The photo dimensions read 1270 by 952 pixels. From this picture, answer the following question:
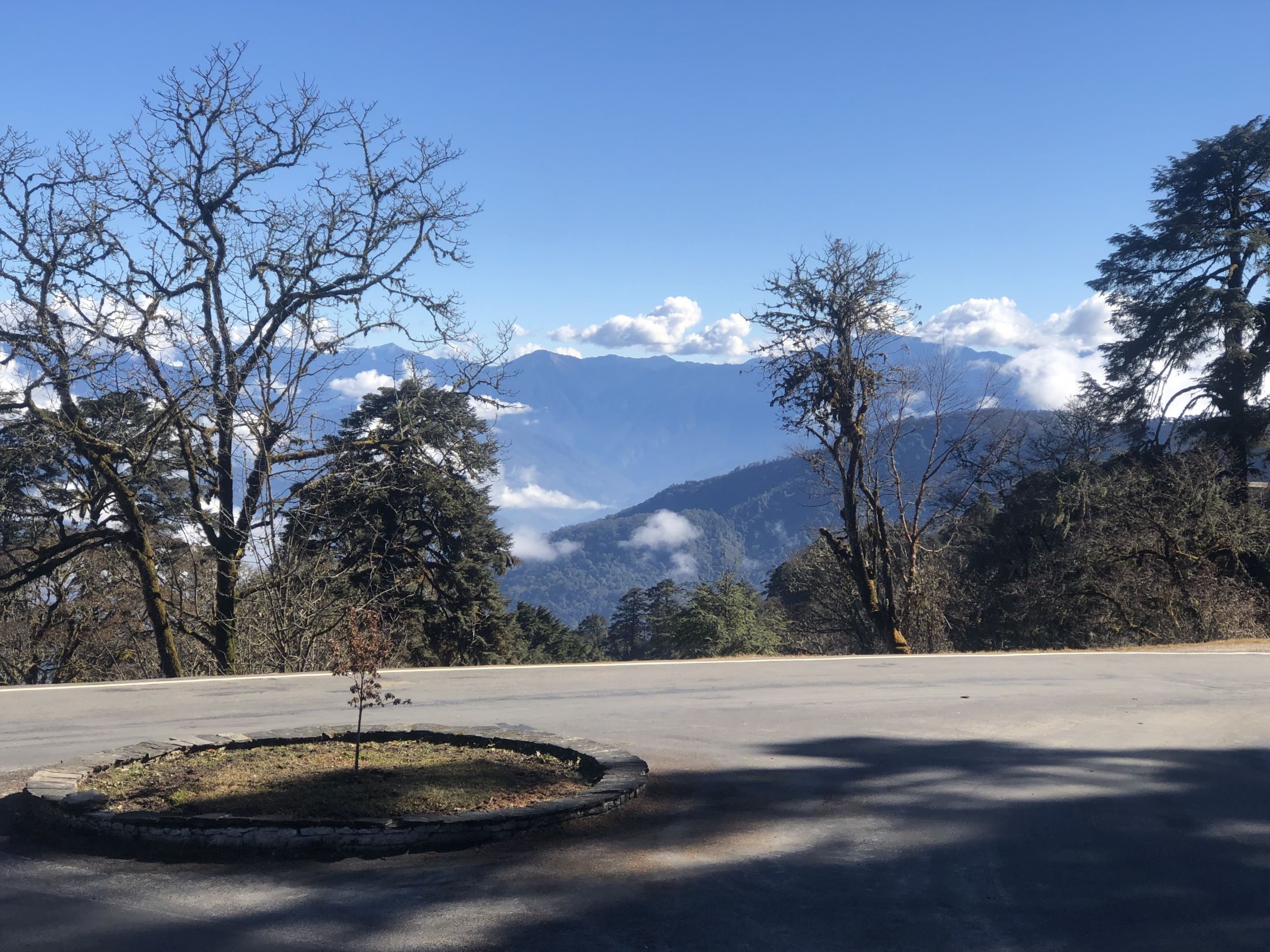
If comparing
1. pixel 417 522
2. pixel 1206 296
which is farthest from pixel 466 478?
pixel 1206 296

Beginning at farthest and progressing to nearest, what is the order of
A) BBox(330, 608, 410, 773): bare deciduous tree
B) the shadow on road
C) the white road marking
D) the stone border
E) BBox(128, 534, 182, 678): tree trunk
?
1. BBox(128, 534, 182, 678): tree trunk
2. the white road marking
3. BBox(330, 608, 410, 773): bare deciduous tree
4. the stone border
5. the shadow on road

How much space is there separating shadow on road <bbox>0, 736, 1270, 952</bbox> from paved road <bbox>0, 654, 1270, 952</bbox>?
2 centimetres

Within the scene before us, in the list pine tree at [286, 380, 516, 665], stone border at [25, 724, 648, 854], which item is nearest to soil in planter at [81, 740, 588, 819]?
stone border at [25, 724, 648, 854]

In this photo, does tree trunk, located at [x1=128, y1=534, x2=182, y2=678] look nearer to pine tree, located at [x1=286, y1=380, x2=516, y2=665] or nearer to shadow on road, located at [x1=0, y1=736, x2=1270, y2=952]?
pine tree, located at [x1=286, y1=380, x2=516, y2=665]

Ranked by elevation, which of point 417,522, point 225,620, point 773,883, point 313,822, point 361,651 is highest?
A: point 417,522

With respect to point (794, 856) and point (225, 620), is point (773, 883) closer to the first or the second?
point (794, 856)

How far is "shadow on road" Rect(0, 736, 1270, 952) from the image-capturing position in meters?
3.98

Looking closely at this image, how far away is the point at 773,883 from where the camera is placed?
4578 millimetres

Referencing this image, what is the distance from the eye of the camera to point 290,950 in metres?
3.83

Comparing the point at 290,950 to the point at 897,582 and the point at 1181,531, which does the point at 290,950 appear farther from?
the point at 897,582

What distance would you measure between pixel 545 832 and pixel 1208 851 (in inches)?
131

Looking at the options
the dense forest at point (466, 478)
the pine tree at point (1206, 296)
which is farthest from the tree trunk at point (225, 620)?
the pine tree at point (1206, 296)

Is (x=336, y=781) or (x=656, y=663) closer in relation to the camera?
(x=336, y=781)

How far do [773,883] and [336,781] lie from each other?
2827 millimetres
